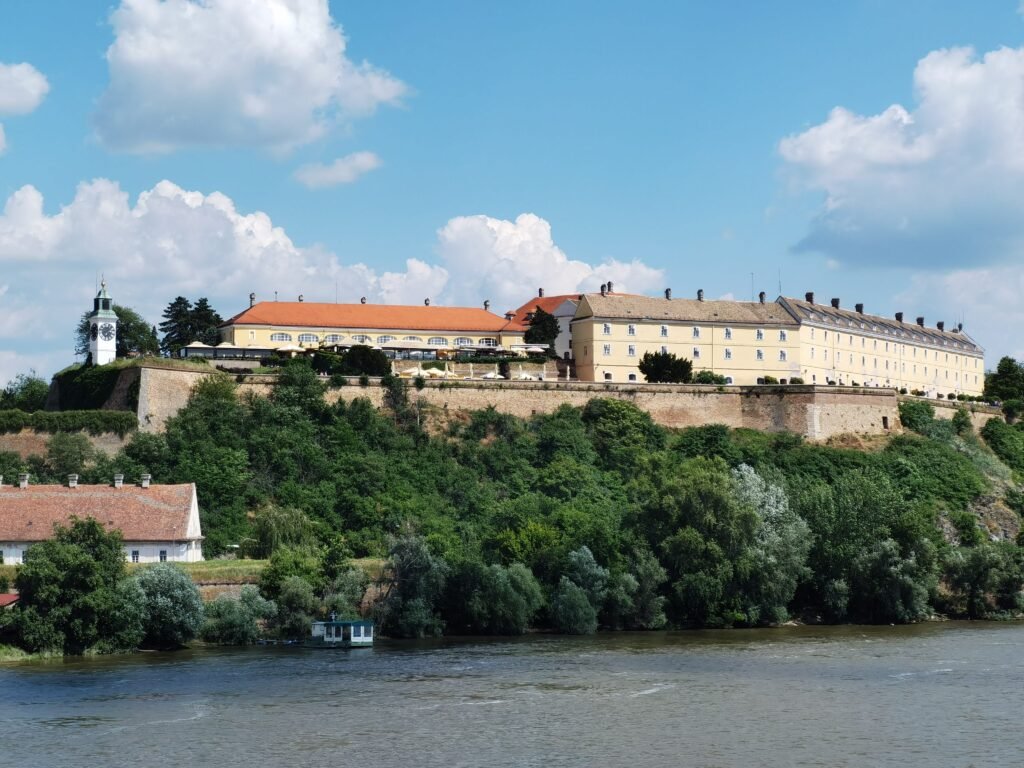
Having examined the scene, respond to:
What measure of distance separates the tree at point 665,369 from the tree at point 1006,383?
80.0 ft

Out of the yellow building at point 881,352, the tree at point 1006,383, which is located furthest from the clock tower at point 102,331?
the tree at point 1006,383

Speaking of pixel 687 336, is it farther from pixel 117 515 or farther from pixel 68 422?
pixel 117 515

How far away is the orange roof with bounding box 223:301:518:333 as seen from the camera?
75.1 metres

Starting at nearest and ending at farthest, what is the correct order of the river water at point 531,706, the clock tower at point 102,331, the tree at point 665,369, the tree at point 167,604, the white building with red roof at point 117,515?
the river water at point 531,706 → the tree at point 167,604 → the white building with red roof at point 117,515 → the clock tower at point 102,331 → the tree at point 665,369

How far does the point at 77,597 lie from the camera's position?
41938 mm

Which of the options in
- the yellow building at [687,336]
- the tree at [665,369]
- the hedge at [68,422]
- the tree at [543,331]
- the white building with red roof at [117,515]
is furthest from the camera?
the tree at [543,331]

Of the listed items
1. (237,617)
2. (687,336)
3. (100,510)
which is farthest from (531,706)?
(687,336)

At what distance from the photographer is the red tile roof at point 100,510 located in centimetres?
4725

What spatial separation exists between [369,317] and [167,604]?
3615 centimetres

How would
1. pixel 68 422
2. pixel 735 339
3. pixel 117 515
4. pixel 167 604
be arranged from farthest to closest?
pixel 735 339 → pixel 68 422 → pixel 117 515 → pixel 167 604

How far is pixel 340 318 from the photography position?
76.8 m

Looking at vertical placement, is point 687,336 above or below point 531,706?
above

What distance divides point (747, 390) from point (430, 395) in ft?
54.0

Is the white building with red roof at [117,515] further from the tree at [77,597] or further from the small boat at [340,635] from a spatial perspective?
the small boat at [340,635]
